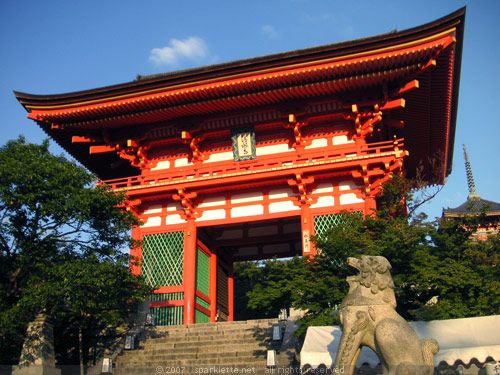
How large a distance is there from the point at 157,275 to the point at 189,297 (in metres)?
1.64

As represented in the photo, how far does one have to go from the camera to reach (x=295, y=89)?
56.1 feet

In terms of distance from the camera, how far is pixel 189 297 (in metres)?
17.2

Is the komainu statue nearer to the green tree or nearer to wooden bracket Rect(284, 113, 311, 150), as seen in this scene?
the green tree

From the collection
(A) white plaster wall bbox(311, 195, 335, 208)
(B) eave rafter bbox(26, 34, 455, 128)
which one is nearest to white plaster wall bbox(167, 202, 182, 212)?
(B) eave rafter bbox(26, 34, 455, 128)

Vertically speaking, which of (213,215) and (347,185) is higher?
(347,185)

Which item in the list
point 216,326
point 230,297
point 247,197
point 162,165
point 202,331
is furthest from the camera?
point 230,297

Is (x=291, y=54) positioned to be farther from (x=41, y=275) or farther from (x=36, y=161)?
(x=41, y=275)

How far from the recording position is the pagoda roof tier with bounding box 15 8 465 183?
1581 cm

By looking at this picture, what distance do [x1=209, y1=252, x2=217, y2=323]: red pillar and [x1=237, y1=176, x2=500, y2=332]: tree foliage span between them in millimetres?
7036

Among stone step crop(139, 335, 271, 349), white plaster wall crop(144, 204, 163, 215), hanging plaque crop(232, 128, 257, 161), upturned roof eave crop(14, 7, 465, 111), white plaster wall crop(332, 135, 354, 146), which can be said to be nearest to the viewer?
stone step crop(139, 335, 271, 349)

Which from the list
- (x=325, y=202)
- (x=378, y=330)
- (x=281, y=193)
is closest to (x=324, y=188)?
(x=325, y=202)

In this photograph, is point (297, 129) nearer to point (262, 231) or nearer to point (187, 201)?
point (187, 201)

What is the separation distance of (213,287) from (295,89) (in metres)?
8.37

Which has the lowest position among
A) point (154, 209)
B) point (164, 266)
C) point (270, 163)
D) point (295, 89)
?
point (164, 266)
